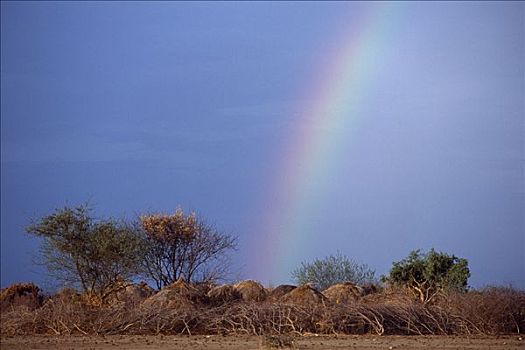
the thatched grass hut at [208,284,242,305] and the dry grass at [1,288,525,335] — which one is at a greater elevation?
the thatched grass hut at [208,284,242,305]

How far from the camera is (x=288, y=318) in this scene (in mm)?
30750

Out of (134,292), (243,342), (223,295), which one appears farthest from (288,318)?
(134,292)

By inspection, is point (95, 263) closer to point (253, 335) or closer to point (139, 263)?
point (139, 263)

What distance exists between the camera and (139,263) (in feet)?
146

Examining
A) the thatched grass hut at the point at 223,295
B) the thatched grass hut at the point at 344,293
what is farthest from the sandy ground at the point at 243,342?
the thatched grass hut at the point at 344,293

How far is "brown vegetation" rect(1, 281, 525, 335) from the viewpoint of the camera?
30938 mm

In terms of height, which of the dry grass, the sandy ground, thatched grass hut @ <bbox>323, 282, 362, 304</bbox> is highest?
thatched grass hut @ <bbox>323, 282, 362, 304</bbox>

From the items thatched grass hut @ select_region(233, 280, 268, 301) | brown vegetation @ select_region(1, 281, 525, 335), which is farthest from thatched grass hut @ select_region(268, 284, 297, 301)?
brown vegetation @ select_region(1, 281, 525, 335)

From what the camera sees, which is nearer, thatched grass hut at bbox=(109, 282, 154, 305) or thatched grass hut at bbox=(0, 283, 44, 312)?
thatched grass hut at bbox=(109, 282, 154, 305)

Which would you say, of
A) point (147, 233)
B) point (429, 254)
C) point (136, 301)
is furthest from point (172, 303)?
point (429, 254)

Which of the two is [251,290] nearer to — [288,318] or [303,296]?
[303,296]

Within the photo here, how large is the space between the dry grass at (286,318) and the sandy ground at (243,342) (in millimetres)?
931

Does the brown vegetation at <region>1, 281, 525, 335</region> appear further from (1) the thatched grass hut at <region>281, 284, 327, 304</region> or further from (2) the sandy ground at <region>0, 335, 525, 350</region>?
(1) the thatched grass hut at <region>281, 284, 327, 304</region>

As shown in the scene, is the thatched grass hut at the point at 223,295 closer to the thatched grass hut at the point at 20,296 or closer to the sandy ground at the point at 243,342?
the sandy ground at the point at 243,342
